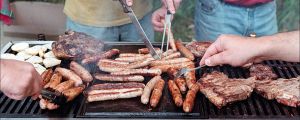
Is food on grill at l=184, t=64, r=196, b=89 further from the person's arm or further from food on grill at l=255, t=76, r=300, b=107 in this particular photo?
food on grill at l=255, t=76, r=300, b=107

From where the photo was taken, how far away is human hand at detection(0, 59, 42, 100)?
267 centimetres

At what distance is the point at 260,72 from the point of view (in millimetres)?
3777

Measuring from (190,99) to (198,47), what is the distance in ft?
3.52

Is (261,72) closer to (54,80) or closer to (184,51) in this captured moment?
(184,51)

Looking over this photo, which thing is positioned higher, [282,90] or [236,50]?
[236,50]

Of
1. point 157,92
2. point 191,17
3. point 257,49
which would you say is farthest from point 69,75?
point 191,17

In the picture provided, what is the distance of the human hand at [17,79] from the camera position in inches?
105

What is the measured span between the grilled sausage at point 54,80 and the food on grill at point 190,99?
118cm

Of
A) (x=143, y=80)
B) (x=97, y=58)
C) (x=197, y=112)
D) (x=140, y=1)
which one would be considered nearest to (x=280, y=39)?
(x=197, y=112)

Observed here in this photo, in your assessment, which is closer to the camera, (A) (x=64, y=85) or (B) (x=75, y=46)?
(A) (x=64, y=85)

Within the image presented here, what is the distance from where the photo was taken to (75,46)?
13.6 feet

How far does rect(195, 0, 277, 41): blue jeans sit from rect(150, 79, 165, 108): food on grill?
70.0 inches

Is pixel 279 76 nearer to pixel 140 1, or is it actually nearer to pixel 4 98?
pixel 140 1

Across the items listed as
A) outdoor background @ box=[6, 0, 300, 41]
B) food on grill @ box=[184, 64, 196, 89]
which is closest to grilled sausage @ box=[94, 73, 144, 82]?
food on grill @ box=[184, 64, 196, 89]
